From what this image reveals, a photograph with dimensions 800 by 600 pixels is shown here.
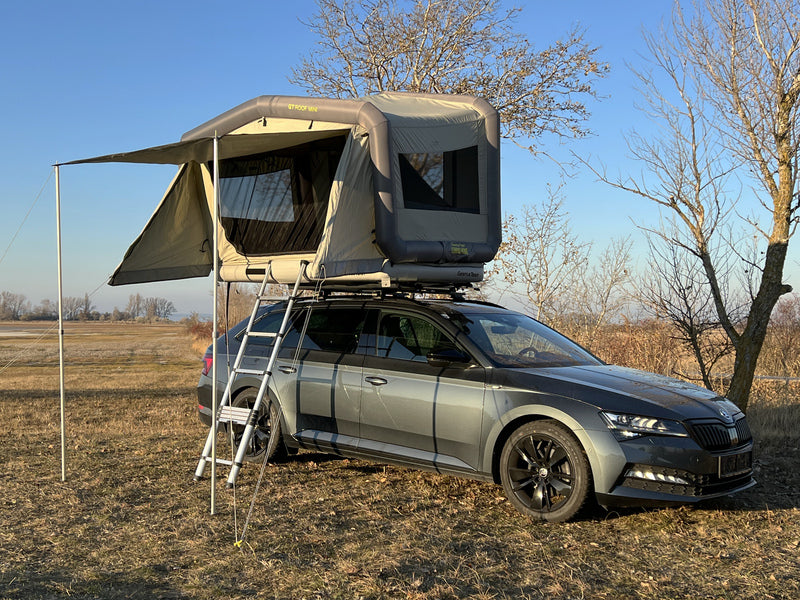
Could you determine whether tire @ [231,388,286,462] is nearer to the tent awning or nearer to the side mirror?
the side mirror

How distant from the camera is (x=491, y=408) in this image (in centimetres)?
595

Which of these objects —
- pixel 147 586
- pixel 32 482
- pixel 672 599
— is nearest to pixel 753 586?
pixel 672 599

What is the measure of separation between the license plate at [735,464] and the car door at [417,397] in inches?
71.0

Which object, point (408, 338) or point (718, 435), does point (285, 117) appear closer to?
point (408, 338)

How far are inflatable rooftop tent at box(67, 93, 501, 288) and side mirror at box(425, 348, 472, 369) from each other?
31.7 inches

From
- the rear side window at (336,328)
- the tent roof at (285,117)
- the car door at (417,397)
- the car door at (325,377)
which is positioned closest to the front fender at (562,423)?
the car door at (417,397)

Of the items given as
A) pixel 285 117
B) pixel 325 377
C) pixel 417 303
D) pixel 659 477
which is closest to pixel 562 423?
pixel 659 477

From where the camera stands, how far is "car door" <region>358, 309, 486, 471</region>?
610 cm

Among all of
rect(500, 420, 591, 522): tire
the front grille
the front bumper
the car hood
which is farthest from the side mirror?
the front grille

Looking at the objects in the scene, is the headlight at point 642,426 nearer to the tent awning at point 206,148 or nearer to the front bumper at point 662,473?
the front bumper at point 662,473

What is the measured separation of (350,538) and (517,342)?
2380mm

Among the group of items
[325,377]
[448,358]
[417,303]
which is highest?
[417,303]

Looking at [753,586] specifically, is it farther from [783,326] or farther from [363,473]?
[783,326]

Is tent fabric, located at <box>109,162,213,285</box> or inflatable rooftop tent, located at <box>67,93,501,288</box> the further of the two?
tent fabric, located at <box>109,162,213,285</box>
